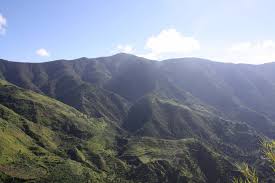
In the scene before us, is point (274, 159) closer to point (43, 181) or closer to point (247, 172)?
point (247, 172)

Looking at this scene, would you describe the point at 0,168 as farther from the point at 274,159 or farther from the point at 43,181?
the point at 274,159

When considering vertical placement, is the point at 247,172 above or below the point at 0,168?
above

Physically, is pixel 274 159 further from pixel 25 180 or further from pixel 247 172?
pixel 25 180

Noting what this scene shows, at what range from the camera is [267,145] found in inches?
623

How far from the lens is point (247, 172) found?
15.8m

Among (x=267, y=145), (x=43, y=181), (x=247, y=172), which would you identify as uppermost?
(x=267, y=145)

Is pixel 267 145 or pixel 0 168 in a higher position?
pixel 267 145

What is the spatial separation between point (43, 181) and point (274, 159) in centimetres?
19651

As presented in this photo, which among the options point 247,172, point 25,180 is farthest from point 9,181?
point 247,172

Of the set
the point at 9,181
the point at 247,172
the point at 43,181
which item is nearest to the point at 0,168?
the point at 9,181

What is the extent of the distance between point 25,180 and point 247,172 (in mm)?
194136

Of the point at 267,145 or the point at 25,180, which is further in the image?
the point at 25,180

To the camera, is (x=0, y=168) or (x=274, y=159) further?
(x=0, y=168)

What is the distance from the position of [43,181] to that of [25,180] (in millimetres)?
9726
